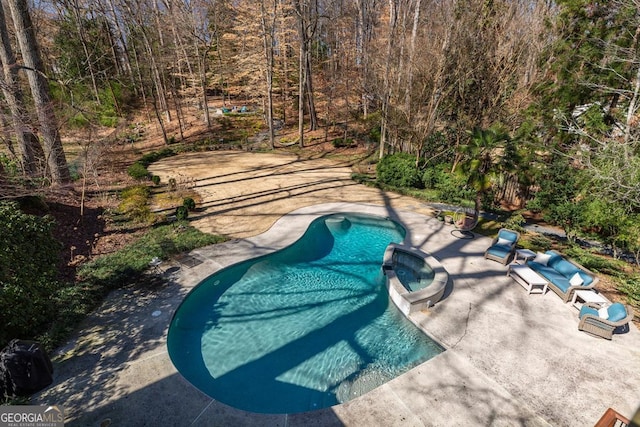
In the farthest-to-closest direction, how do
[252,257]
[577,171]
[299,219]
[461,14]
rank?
[461,14] < [299,219] < [577,171] < [252,257]

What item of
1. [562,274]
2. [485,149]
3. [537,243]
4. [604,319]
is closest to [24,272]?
[604,319]

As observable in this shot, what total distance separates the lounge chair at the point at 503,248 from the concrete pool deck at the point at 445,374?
135cm

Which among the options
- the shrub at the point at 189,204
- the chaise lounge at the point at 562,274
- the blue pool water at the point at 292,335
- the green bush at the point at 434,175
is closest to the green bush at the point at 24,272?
the blue pool water at the point at 292,335

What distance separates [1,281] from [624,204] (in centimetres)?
1741

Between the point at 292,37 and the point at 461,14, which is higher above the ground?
the point at 292,37

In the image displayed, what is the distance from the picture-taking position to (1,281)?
618 cm

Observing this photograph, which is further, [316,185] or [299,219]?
[316,185]

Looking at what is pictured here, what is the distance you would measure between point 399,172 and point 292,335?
1307 cm

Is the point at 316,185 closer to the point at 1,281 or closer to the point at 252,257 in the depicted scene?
the point at 252,257

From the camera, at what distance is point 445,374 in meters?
6.52

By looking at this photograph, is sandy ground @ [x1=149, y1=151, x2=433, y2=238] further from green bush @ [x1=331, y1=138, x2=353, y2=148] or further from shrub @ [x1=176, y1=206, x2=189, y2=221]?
green bush @ [x1=331, y1=138, x2=353, y2=148]

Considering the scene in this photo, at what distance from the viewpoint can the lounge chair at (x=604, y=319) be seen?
7148 millimetres

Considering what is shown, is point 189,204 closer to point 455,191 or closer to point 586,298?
point 455,191

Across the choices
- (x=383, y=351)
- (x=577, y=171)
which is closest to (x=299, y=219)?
(x=383, y=351)
